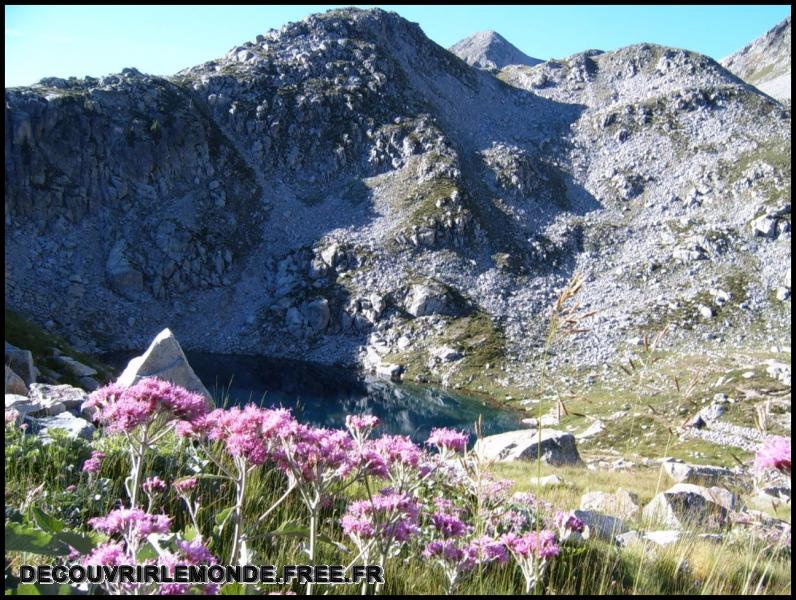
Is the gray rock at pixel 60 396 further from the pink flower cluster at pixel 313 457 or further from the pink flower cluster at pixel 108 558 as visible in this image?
the pink flower cluster at pixel 108 558

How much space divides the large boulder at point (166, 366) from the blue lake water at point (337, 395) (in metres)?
22.9

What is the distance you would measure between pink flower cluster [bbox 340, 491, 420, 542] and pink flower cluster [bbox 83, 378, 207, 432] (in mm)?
1714

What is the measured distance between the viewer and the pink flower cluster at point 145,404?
13.6 ft

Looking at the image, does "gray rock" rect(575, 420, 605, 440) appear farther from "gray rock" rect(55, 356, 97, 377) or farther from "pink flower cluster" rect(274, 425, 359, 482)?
"pink flower cluster" rect(274, 425, 359, 482)

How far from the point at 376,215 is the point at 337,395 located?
122 feet

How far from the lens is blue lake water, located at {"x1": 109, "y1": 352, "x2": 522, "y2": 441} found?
44.6m

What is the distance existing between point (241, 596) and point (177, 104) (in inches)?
3640

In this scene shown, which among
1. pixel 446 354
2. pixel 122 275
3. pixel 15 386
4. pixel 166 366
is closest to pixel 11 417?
pixel 15 386

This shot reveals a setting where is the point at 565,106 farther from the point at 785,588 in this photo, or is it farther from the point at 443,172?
the point at 785,588

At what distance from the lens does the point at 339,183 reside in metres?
86.1

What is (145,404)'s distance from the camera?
422 centimetres

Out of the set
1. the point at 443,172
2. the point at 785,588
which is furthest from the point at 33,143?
the point at 785,588

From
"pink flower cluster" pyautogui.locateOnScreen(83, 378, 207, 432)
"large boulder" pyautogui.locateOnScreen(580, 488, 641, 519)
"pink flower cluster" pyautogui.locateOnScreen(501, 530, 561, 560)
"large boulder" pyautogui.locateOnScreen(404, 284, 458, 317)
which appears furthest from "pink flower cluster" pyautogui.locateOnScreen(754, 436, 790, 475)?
"large boulder" pyautogui.locateOnScreen(404, 284, 458, 317)

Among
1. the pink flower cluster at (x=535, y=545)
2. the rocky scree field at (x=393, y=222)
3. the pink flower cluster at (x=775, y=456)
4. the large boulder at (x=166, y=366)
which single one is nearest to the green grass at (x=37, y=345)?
the large boulder at (x=166, y=366)
